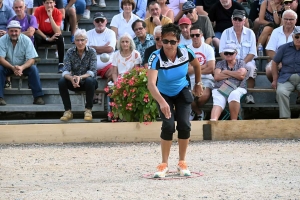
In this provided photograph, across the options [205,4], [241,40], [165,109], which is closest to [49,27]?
[205,4]

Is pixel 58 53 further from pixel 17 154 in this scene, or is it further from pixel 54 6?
pixel 17 154

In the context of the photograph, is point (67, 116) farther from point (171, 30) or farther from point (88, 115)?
point (171, 30)

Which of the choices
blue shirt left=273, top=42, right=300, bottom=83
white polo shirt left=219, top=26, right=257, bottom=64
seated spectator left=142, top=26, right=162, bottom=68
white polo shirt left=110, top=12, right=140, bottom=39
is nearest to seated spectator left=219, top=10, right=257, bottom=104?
white polo shirt left=219, top=26, right=257, bottom=64

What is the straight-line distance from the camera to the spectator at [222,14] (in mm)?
13000

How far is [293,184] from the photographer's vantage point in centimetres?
707

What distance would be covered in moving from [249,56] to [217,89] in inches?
38.2

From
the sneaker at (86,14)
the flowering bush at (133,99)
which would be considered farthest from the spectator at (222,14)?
the flowering bush at (133,99)

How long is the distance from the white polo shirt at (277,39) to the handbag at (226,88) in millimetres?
1243

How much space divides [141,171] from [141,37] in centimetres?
420

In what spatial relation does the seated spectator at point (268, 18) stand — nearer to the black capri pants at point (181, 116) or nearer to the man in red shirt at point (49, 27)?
the man in red shirt at point (49, 27)

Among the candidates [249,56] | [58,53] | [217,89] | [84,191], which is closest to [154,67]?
[84,191]

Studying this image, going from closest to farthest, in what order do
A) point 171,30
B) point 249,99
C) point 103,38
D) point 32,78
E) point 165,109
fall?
point 165,109
point 171,30
point 249,99
point 32,78
point 103,38

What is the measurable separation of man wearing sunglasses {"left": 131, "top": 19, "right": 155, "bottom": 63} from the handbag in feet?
4.80

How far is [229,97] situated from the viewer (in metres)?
11.1
